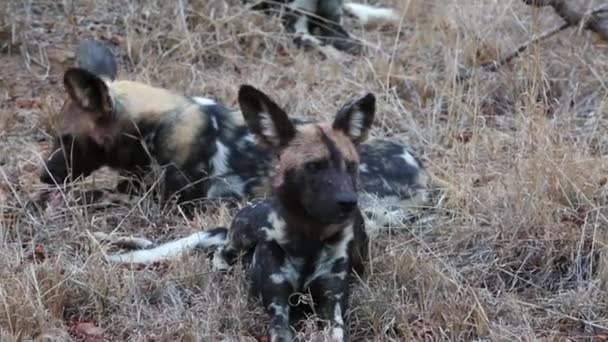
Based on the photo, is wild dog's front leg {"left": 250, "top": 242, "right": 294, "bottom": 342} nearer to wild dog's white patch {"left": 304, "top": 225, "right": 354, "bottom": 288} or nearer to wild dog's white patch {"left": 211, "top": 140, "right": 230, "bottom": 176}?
wild dog's white patch {"left": 304, "top": 225, "right": 354, "bottom": 288}

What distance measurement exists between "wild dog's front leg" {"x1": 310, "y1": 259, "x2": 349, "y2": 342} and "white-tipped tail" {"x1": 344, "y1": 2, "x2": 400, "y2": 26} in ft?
10.9

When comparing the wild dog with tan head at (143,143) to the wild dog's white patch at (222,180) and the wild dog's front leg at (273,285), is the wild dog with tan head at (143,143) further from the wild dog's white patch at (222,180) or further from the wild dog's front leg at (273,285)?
the wild dog's front leg at (273,285)

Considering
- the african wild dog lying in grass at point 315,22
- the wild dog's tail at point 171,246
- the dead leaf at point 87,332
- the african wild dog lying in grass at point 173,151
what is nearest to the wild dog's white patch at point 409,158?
the african wild dog lying in grass at point 173,151

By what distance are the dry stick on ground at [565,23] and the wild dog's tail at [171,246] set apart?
1.61m

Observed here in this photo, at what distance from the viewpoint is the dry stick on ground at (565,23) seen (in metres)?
4.95

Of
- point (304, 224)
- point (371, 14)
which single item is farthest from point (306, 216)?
point (371, 14)

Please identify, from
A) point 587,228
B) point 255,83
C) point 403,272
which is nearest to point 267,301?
point 403,272

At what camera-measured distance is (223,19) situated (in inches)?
233

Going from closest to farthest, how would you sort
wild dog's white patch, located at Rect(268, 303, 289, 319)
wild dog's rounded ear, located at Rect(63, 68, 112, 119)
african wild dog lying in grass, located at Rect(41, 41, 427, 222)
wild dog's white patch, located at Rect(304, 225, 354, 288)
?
wild dog's white patch, located at Rect(268, 303, 289, 319) < wild dog's white patch, located at Rect(304, 225, 354, 288) < wild dog's rounded ear, located at Rect(63, 68, 112, 119) < african wild dog lying in grass, located at Rect(41, 41, 427, 222)

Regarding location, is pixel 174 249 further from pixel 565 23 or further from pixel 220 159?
pixel 565 23

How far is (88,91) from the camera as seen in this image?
14.1ft

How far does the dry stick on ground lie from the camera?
16.2ft

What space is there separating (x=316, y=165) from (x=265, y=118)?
22 centimetres

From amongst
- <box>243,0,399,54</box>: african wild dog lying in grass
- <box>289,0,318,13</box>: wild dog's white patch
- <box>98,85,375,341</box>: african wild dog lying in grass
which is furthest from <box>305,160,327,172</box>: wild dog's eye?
<box>289,0,318,13</box>: wild dog's white patch
